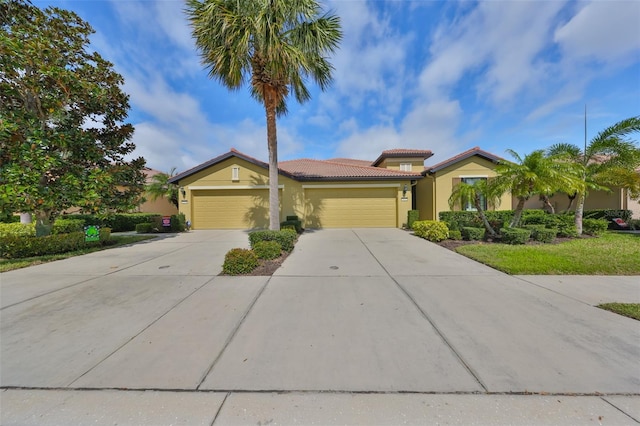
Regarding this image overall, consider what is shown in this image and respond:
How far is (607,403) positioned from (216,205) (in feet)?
49.5

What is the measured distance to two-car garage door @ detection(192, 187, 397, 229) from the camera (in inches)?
559

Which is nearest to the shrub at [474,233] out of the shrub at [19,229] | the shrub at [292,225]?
the shrub at [292,225]

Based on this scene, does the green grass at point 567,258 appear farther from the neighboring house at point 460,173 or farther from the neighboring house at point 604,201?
the neighboring house at point 604,201

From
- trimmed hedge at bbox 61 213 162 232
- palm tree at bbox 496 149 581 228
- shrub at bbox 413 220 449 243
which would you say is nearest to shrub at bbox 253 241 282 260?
shrub at bbox 413 220 449 243

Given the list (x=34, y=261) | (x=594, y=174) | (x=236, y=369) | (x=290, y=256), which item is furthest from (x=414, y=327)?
(x=594, y=174)

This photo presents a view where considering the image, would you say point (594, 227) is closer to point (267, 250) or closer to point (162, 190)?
point (267, 250)

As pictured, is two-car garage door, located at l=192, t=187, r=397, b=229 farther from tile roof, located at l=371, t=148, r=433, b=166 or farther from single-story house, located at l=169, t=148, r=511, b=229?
tile roof, located at l=371, t=148, r=433, b=166

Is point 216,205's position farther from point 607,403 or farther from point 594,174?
point 594,174

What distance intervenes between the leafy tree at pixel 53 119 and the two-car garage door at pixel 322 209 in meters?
4.75

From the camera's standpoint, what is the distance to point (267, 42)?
7258 mm

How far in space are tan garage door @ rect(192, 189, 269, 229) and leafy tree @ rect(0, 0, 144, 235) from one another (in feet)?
15.2

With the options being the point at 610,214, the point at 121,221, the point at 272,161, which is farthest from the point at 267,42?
the point at 610,214

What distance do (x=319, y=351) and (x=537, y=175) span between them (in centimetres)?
1033

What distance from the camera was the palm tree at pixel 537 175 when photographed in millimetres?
8516
